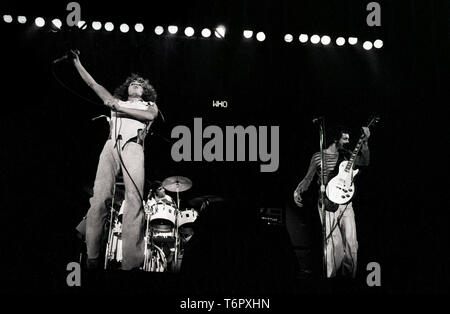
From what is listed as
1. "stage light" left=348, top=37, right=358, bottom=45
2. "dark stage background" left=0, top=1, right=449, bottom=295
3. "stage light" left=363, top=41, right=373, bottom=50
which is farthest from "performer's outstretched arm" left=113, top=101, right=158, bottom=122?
"stage light" left=363, top=41, right=373, bottom=50

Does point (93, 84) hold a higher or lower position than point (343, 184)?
higher

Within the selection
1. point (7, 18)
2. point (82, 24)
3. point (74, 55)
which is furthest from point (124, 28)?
point (7, 18)

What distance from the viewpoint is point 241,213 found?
463 cm

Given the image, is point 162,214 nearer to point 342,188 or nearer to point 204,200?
point 204,200

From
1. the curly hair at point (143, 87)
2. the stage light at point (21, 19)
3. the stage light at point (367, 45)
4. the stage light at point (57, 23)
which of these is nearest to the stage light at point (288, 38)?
the stage light at point (367, 45)

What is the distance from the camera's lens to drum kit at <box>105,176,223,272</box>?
4.43 m

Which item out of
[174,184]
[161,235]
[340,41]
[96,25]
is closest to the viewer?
[161,235]

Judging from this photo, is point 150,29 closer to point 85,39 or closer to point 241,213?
point 85,39

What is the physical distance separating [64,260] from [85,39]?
1.83 meters

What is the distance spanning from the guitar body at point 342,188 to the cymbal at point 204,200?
942 mm

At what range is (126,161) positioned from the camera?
4613 mm

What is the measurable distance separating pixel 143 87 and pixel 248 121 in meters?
0.94
